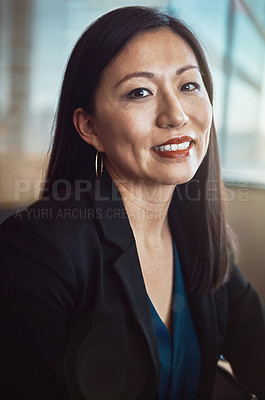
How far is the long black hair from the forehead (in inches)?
0.7

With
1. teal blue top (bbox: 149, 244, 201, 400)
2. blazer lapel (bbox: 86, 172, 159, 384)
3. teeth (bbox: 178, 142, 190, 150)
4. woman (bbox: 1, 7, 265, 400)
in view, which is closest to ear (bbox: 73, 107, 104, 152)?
woman (bbox: 1, 7, 265, 400)

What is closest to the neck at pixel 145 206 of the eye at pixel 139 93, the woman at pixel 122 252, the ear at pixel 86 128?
the woman at pixel 122 252

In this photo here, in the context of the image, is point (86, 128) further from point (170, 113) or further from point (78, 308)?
point (78, 308)

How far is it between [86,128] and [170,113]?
0.87 feet

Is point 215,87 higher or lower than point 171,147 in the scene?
higher

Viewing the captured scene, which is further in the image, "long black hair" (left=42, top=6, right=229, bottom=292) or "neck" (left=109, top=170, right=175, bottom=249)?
"neck" (left=109, top=170, right=175, bottom=249)

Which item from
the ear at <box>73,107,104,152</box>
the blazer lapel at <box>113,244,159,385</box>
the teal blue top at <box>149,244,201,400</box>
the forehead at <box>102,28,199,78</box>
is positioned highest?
the forehead at <box>102,28,199,78</box>

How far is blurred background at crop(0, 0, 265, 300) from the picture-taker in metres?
2.12

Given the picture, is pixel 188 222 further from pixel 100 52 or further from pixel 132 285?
pixel 100 52

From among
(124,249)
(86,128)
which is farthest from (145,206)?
(86,128)

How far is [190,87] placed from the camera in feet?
3.53

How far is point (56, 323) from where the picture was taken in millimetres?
882

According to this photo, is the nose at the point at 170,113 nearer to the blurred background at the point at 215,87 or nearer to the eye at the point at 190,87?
the eye at the point at 190,87

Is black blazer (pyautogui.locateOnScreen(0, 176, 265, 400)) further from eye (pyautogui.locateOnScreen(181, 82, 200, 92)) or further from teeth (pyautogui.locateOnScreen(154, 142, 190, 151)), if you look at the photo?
eye (pyautogui.locateOnScreen(181, 82, 200, 92))
